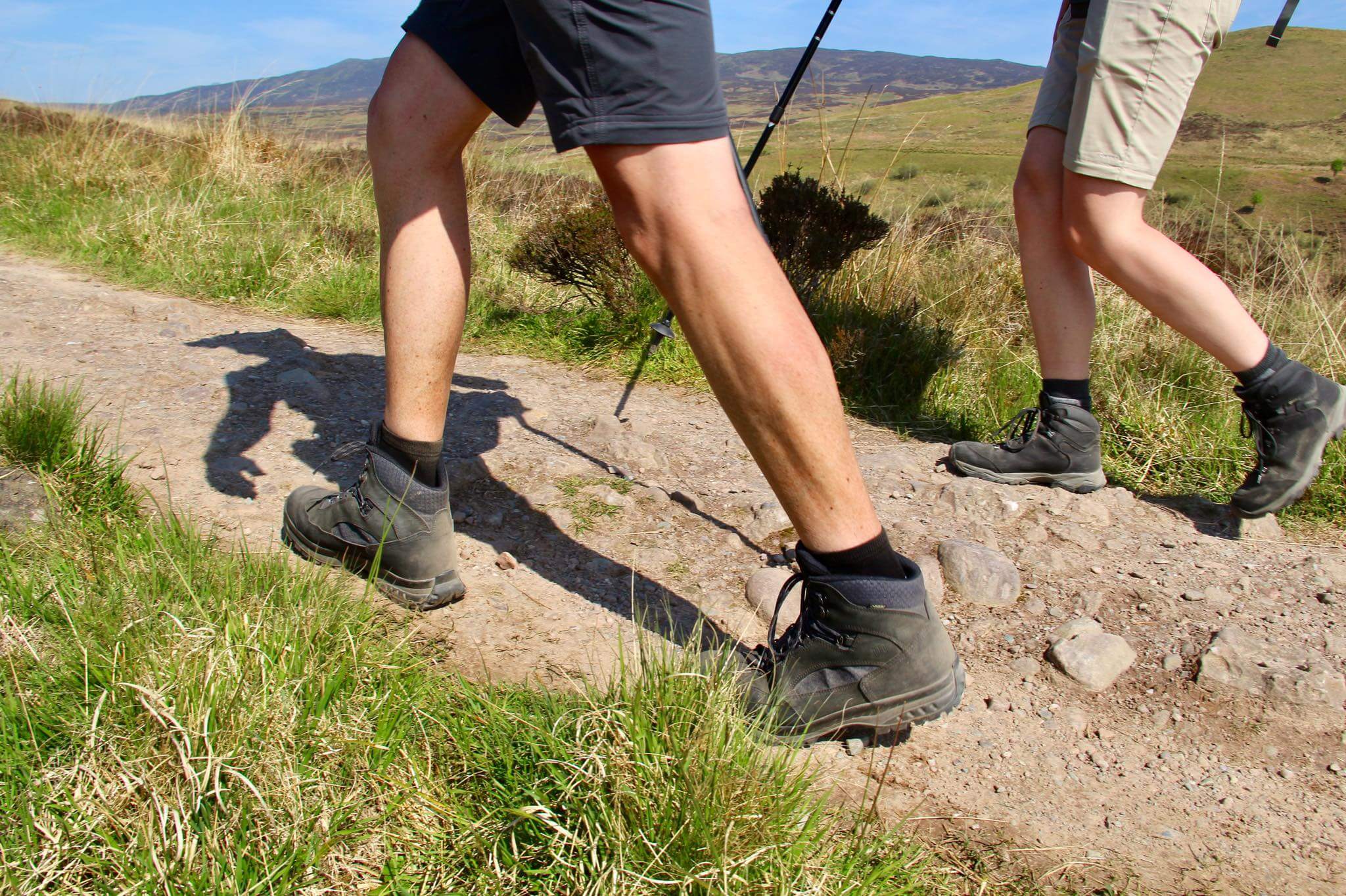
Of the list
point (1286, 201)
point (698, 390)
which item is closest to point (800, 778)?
point (698, 390)

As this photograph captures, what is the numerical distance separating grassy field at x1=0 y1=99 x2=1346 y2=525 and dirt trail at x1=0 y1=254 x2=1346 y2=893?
35cm

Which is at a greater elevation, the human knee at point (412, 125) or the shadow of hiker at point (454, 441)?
the human knee at point (412, 125)

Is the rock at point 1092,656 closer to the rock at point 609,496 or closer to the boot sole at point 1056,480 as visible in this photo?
the boot sole at point 1056,480

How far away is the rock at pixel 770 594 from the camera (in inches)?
80.9

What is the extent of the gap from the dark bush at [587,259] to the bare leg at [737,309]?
258cm

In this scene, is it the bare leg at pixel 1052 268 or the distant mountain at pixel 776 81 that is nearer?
the bare leg at pixel 1052 268

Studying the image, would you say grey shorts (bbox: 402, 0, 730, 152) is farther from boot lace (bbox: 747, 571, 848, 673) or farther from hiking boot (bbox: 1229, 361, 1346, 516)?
hiking boot (bbox: 1229, 361, 1346, 516)

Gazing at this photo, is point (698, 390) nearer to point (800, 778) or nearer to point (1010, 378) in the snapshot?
point (1010, 378)

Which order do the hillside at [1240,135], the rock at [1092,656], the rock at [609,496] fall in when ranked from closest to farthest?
the rock at [1092,656]
the rock at [609,496]
the hillside at [1240,135]

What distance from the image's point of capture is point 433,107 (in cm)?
182

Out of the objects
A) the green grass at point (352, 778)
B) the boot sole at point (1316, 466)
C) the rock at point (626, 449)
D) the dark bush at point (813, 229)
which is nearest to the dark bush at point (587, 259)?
the dark bush at point (813, 229)

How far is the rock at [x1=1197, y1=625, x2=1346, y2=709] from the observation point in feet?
5.69

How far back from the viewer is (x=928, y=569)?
2.21 metres

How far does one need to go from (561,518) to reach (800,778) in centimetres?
124
